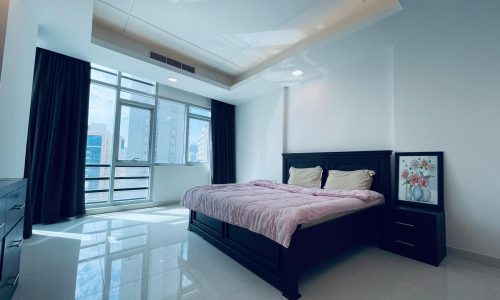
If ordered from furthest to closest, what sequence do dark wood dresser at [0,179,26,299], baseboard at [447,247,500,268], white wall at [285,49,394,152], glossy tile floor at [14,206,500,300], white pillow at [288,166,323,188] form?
1. white pillow at [288,166,323,188]
2. white wall at [285,49,394,152]
3. baseboard at [447,247,500,268]
4. glossy tile floor at [14,206,500,300]
5. dark wood dresser at [0,179,26,299]

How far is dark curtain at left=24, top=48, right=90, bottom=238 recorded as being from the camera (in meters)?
3.11

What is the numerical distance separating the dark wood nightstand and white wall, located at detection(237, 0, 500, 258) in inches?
13.6

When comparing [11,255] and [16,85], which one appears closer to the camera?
[11,255]

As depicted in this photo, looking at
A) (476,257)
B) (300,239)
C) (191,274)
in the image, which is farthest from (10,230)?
(476,257)

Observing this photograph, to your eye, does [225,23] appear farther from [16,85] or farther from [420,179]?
[420,179]

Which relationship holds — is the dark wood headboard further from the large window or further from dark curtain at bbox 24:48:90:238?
dark curtain at bbox 24:48:90:238

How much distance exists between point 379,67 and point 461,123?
1268 millimetres

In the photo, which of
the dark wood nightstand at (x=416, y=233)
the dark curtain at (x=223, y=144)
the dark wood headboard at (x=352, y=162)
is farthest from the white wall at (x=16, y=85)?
the dark wood nightstand at (x=416, y=233)

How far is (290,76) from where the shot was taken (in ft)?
12.6

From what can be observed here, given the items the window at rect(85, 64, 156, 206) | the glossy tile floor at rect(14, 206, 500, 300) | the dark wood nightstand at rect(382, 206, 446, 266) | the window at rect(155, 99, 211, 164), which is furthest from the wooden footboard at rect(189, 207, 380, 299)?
the window at rect(155, 99, 211, 164)

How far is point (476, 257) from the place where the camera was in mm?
2180

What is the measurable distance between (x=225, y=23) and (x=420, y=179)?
10.6ft

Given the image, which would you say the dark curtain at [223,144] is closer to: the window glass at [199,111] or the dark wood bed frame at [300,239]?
the window glass at [199,111]

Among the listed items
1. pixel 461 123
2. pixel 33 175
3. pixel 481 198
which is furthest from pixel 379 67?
pixel 33 175
